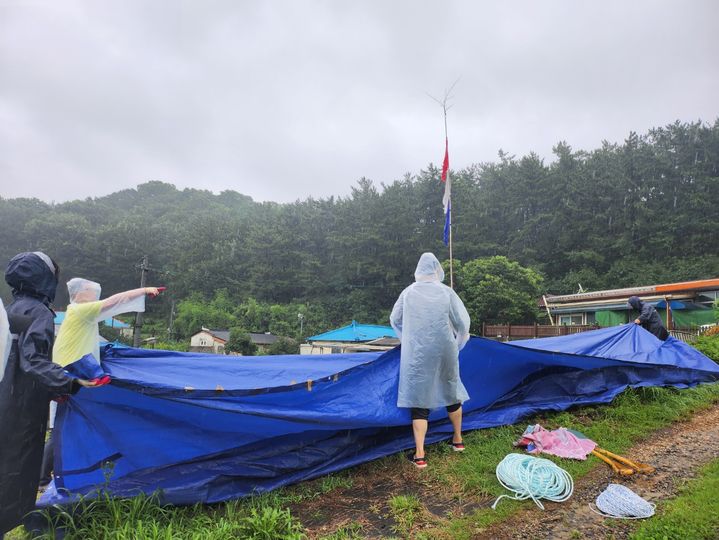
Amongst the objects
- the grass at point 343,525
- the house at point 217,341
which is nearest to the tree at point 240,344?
the house at point 217,341

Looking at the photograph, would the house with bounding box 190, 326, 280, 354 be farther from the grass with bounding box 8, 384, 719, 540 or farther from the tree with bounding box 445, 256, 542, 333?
the grass with bounding box 8, 384, 719, 540

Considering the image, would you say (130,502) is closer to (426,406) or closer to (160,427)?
(160,427)

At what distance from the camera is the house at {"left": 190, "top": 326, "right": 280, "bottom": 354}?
79.2 ft

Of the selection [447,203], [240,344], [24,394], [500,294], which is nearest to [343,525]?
[24,394]

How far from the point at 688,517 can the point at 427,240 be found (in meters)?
30.4

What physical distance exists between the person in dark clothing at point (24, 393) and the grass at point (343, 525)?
262 mm

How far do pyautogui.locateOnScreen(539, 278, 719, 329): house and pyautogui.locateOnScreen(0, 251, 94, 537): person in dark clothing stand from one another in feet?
46.2

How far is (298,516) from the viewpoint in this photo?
6.91 ft

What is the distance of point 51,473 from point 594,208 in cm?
3320

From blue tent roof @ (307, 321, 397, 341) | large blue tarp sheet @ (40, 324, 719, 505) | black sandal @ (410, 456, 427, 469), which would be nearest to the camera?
large blue tarp sheet @ (40, 324, 719, 505)

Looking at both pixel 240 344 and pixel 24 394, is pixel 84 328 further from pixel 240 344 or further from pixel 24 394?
pixel 240 344

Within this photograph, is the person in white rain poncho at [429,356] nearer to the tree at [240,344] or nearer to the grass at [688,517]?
the grass at [688,517]

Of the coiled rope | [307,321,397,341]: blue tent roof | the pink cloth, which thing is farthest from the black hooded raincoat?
[307,321,397,341]: blue tent roof

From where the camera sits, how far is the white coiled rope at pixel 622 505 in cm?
201
